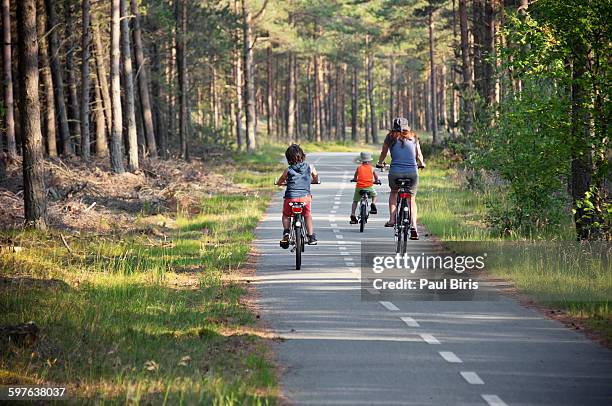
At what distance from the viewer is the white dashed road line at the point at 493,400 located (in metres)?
8.00

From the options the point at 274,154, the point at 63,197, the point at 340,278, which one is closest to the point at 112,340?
the point at 340,278

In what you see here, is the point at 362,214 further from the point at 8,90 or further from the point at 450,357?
the point at 8,90

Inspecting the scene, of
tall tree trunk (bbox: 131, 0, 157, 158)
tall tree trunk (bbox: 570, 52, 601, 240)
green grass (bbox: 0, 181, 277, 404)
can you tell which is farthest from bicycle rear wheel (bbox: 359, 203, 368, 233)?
tall tree trunk (bbox: 131, 0, 157, 158)

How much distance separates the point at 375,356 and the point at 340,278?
5878 mm

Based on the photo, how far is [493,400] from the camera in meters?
8.12

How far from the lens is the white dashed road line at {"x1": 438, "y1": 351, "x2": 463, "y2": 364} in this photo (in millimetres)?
9674

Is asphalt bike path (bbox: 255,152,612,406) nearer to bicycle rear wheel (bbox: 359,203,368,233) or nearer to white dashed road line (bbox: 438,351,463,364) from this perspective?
white dashed road line (bbox: 438,351,463,364)

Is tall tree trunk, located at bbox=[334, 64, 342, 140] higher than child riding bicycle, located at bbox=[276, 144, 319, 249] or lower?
higher

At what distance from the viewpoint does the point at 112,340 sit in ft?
35.7

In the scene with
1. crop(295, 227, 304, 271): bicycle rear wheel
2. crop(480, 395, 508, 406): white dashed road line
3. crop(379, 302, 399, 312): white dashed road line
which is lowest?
crop(379, 302, 399, 312): white dashed road line

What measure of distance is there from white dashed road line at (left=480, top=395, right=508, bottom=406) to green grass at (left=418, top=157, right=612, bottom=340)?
320 cm

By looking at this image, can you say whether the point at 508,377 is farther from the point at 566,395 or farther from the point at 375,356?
the point at 375,356

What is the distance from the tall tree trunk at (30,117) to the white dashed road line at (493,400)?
46.0 feet

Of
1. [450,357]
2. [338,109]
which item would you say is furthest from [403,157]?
[338,109]
